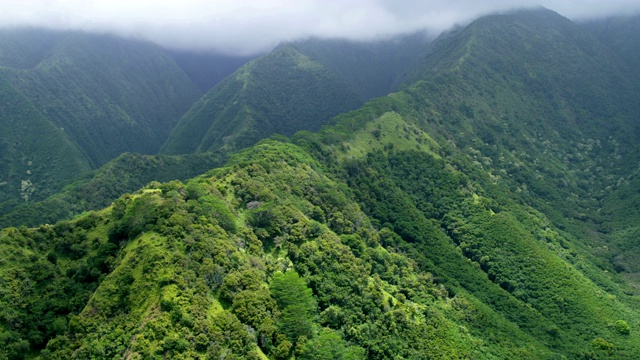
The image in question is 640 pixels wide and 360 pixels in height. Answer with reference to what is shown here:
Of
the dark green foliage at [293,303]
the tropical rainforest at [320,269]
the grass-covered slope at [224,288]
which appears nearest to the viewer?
the grass-covered slope at [224,288]

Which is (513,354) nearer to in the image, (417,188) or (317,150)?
(417,188)

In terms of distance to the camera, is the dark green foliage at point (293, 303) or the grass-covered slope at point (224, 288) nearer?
the grass-covered slope at point (224, 288)

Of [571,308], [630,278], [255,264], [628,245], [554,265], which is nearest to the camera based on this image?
[255,264]

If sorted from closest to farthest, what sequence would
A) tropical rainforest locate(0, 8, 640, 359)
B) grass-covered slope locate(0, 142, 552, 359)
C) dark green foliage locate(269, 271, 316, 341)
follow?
grass-covered slope locate(0, 142, 552, 359), tropical rainforest locate(0, 8, 640, 359), dark green foliage locate(269, 271, 316, 341)

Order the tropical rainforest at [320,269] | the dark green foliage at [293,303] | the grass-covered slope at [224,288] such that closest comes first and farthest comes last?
the grass-covered slope at [224,288] < the tropical rainforest at [320,269] < the dark green foliage at [293,303]

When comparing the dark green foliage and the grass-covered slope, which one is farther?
the dark green foliage

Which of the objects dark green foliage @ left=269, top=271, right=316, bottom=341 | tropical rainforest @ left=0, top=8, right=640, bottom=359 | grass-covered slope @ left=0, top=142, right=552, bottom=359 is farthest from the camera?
dark green foliage @ left=269, top=271, right=316, bottom=341

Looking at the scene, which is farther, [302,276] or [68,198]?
[68,198]

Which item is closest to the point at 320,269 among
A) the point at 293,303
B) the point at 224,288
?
the point at 293,303

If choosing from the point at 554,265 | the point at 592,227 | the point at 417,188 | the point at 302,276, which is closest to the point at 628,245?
the point at 592,227

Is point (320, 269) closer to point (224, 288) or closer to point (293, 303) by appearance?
point (293, 303)

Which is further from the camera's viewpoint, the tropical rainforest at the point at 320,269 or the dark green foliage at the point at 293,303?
the dark green foliage at the point at 293,303
